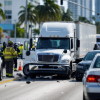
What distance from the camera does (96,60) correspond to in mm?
8016

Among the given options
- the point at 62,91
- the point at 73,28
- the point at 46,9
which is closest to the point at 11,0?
the point at 46,9

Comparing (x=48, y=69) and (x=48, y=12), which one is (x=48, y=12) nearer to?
(x=48, y=12)

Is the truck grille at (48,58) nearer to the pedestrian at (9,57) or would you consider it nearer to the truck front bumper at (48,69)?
the truck front bumper at (48,69)

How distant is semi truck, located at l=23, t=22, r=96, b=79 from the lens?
15234 millimetres

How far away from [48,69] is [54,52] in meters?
0.88

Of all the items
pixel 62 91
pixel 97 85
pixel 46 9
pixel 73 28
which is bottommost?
pixel 62 91

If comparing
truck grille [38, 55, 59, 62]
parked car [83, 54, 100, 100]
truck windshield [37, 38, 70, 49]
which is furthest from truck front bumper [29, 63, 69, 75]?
parked car [83, 54, 100, 100]

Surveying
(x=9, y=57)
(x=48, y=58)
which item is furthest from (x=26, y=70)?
(x=48, y=58)

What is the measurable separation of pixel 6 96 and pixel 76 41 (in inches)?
332

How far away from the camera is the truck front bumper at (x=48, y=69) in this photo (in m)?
15.1

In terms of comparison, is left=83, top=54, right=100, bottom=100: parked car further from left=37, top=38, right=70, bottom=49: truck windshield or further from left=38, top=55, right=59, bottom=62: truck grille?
left=37, top=38, right=70, bottom=49: truck windshield

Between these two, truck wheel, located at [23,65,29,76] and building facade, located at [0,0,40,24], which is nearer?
truck wheel, located at [23,65,29,76]

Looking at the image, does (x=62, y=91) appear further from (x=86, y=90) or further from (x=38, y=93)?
(x=86, y=90)

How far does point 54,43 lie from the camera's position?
16.5 meters
